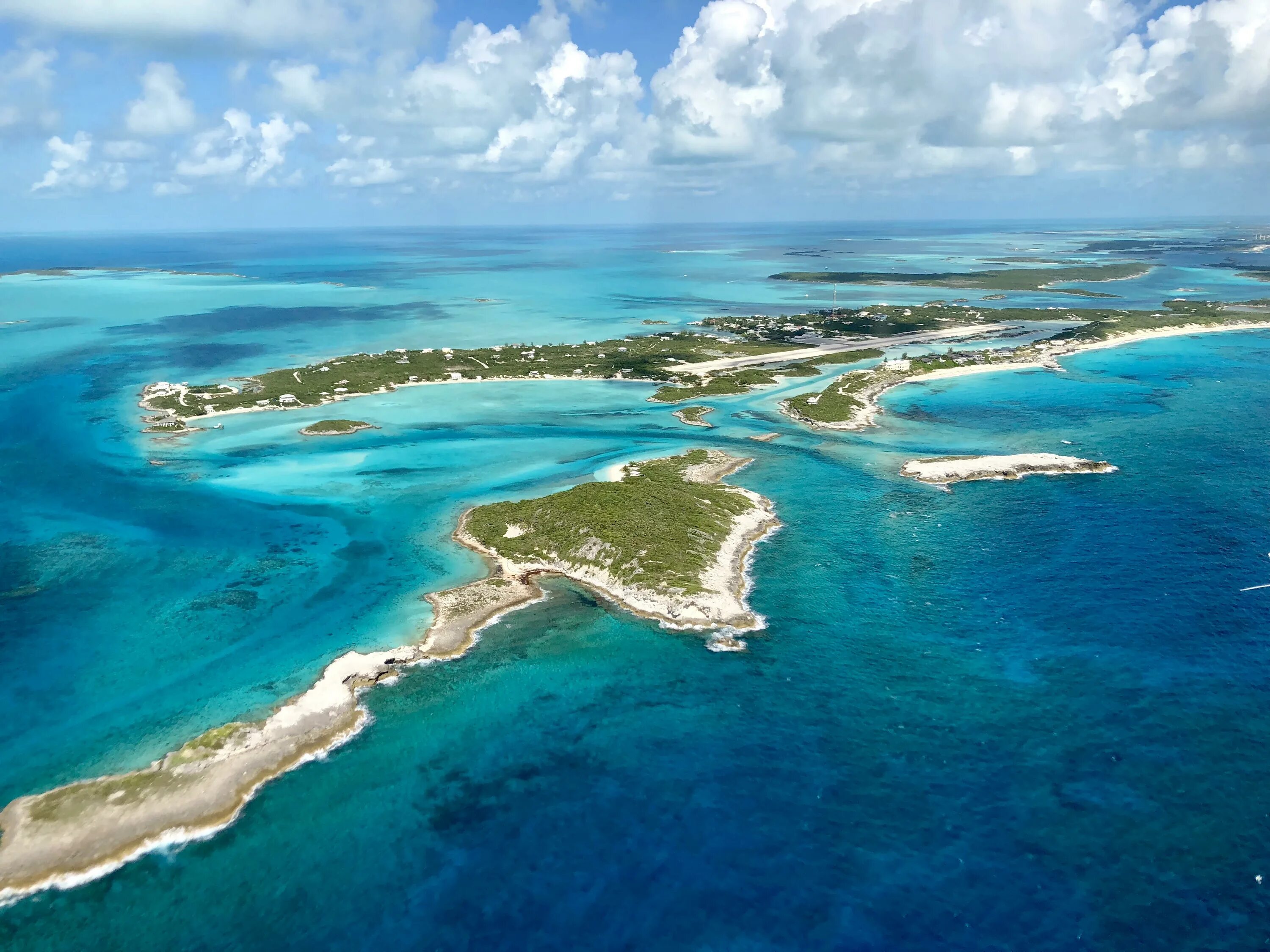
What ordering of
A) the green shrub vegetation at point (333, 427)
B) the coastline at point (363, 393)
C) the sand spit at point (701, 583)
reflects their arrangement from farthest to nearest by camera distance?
the coastline at point (363, 393)
the green shrub vegetation at point (333, 427)
the sand spit at point (701, 583)

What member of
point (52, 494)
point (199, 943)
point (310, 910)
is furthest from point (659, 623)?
point (52, 494)

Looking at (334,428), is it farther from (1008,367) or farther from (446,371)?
(1008,367)

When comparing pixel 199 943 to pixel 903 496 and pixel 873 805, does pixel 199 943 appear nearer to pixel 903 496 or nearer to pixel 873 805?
pixel 873 805

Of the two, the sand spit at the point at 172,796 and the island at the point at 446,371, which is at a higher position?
the island at the point at 446,371

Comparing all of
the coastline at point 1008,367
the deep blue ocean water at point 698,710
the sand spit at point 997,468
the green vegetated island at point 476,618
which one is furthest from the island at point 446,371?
the green vegetated island at point 476,618

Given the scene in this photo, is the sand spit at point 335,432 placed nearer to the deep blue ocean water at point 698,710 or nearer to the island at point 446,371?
the deep blue ocean water at point 698,710

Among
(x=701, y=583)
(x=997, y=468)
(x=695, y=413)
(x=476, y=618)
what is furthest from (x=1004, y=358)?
(x=476, y=618)

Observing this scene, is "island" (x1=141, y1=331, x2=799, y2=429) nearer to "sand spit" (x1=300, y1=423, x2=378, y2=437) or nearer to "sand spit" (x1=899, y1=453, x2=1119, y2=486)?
"sand spit" (x1=300, y1=423, x2=378, y2=437)
